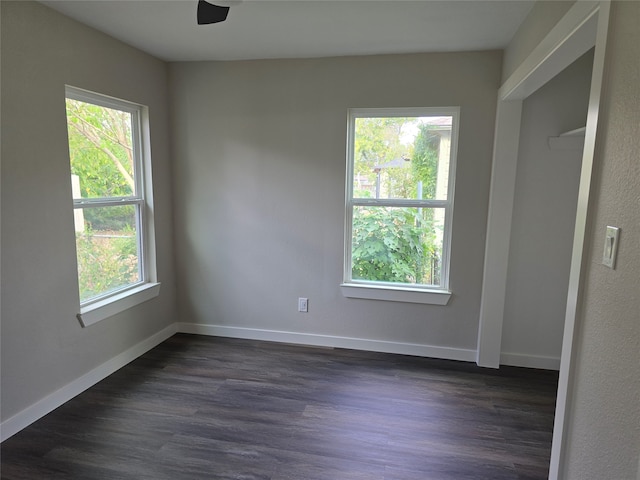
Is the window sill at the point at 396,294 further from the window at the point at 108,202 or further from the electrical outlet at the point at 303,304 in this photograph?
the window at the point at 108,202

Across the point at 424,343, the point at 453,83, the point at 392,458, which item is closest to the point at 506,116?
the point at 453,83

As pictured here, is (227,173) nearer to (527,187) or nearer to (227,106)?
(227,106)

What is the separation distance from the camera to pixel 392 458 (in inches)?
78.3

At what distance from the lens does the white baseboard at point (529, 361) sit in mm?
2965

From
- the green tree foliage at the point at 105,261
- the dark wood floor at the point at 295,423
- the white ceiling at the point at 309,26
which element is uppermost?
the white ceiling at the point at 309,26

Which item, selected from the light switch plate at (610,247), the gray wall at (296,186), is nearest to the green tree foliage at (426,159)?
the gray wall at (296,186)

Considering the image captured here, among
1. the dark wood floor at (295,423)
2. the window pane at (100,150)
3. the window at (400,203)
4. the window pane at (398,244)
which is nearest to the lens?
the dark wood floor at (295,423)

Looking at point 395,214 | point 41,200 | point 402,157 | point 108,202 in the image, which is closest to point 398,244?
point 395,214

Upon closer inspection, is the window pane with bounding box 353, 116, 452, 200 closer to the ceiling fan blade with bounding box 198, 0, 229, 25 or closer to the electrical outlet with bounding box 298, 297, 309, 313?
the electrical outlet with bounding box 298, 297, 309, 313

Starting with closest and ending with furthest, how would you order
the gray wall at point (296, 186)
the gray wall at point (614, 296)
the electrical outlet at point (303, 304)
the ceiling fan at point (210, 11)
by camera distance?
1. the gray wall at point (614, 296)
2. the ceiling fan at point (210, 11)
3. the gray wall at point (296, 186)
4. the electrical outlet at point (303, 304)

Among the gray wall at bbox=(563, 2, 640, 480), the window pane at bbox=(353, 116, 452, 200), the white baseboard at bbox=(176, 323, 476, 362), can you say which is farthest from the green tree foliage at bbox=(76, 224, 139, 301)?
the gray wall at bbox=(563, 2, 640, 480)

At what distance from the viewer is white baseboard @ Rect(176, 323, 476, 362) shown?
10.3 feet

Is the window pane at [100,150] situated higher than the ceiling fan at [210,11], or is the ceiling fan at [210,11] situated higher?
the ceiling fan at [210,11]

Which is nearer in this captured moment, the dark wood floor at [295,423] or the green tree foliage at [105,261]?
the dark wood floor at [295,423]
